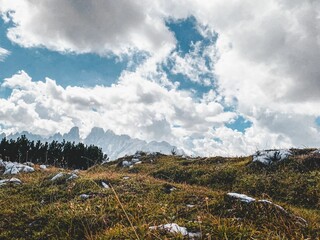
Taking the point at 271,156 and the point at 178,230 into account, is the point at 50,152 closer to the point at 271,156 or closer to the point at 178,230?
the point at 271,156

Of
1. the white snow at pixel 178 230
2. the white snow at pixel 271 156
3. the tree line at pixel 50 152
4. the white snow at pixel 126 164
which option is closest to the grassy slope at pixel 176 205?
the white snow at pixel 178 230

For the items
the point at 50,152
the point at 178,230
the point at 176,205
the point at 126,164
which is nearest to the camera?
the point at 178,230

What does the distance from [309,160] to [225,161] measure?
698 centimetres

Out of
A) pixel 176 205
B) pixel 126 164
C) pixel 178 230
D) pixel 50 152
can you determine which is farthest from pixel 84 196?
pixel 50 152

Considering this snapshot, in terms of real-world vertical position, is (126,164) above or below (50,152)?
below

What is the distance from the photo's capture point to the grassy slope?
6599 mm

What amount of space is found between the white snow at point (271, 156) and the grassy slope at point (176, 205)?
0.52 metres

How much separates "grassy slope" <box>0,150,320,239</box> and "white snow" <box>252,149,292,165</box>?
1.72 ft

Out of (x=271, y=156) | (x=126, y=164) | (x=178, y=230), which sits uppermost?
(x=271, y=156)

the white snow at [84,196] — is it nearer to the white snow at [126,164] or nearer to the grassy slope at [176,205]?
the grassy slope at [176,205]

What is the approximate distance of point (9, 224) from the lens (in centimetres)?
927

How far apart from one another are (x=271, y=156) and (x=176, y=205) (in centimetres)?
1137

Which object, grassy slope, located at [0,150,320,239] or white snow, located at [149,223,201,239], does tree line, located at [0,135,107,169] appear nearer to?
grassy slope, located at [0,150,320,239]

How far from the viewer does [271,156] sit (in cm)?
1956
